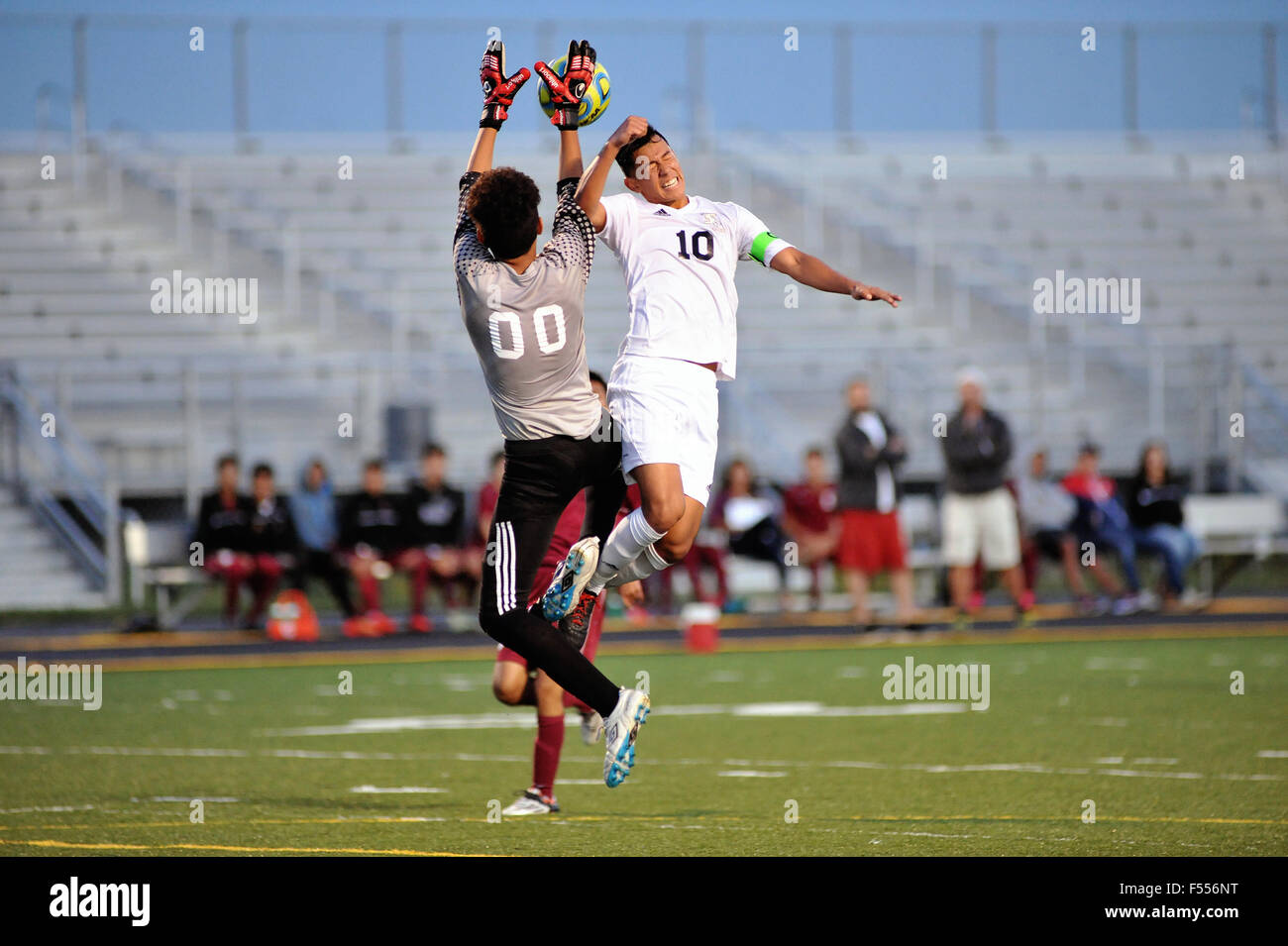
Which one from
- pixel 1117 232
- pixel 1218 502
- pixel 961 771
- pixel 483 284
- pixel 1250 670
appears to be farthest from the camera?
pixel 1117 232

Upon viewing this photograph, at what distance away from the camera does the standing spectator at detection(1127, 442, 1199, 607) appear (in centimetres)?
1925

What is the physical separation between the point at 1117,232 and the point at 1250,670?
60.8 ft

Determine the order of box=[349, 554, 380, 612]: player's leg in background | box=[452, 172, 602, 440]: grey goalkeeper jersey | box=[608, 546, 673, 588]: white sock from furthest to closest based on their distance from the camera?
box=[349, 554, 380, 612]: player's leg in background → box=[608, 546, 673, 588]: white sock → box=[452, 172, 602, 440]: grey goalkeeper jersey

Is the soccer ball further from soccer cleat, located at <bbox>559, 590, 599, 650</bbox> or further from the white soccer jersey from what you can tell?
soccer cleat, located at <bbox>559, 590, 599, 650</bbox>

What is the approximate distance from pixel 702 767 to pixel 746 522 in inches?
433

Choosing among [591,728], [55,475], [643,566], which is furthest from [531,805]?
[55,475]

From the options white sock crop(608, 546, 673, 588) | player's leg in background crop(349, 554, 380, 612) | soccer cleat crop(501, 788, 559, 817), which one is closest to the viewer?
white sock crop(608, 546, 673, 588)

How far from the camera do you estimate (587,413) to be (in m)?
7.28

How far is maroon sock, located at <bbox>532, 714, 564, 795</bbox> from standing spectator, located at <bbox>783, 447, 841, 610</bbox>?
12.0 meters

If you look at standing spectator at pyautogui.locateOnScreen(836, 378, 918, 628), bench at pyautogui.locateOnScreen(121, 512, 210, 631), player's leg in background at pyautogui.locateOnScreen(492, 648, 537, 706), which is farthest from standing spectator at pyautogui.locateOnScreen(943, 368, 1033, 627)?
player's leg in background at pyautogui.locateOnScreen(492, 648, 537, 706)

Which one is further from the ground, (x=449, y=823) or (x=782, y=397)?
(x=782, y=397)

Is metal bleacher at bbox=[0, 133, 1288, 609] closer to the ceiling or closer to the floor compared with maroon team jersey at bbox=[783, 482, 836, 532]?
closer to the ceiling

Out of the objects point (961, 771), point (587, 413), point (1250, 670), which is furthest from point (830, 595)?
point (587, 413)
